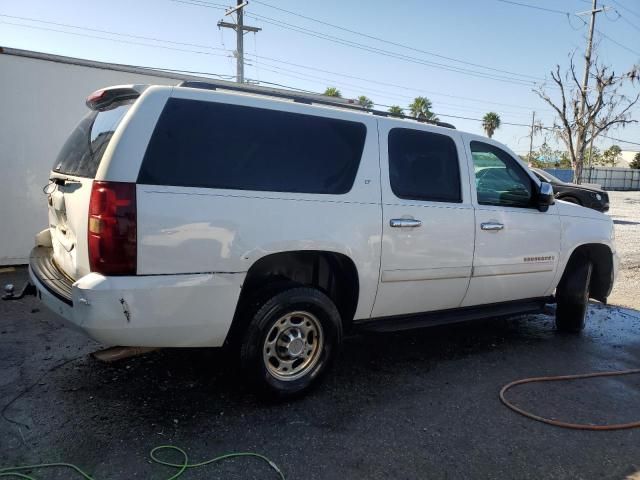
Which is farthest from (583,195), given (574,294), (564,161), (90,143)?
(564,161)

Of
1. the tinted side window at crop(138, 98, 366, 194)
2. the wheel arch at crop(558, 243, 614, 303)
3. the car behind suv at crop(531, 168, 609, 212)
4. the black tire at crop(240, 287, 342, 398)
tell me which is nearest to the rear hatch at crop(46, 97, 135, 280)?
the tinted side window at crop(138, 98, 366, 194)

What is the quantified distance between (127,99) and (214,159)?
2.45 ft

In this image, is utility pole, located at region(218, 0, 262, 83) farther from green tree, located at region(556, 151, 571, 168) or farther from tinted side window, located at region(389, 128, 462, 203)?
green tree, located at region(556, 151, 571, 168)

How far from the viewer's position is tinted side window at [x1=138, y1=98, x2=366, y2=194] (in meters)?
3.11

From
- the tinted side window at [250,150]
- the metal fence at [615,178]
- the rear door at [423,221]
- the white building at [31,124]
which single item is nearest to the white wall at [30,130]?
the white building at [31,124]

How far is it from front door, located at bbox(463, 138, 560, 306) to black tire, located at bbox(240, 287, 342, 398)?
152 centimetres

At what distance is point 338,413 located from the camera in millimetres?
3553

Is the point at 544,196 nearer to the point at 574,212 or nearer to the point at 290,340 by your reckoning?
the point at 574,212

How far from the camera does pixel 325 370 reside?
380cm

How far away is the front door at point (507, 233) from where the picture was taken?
4.54 meters

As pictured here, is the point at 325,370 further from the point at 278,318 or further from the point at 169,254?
the point at 169,254

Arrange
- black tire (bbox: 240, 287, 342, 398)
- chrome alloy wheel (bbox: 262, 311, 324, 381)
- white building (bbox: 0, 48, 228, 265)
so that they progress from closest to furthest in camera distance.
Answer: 1. black tire (bbox: 240, 287, 342, 398)
2. chrome alloy wheel (bbox: 262, 311, 324, 381)
3. white building (bbox: 0, 48, 228, 265)

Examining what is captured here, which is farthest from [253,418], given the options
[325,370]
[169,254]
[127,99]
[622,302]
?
[622,302]

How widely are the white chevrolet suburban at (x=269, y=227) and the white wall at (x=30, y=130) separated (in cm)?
396
